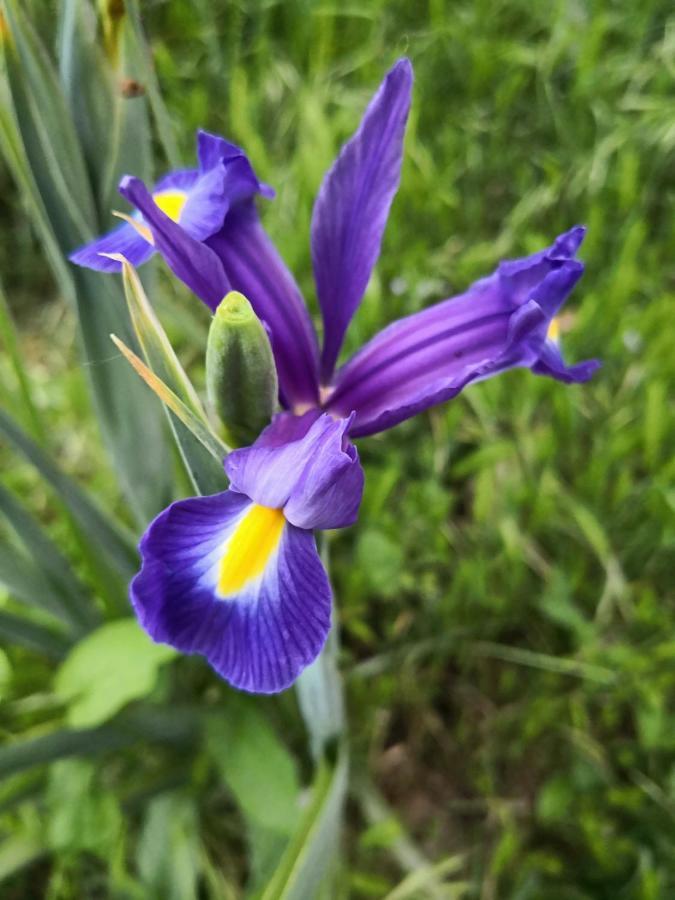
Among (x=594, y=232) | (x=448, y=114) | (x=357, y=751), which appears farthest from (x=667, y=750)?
(x=448, y=114)

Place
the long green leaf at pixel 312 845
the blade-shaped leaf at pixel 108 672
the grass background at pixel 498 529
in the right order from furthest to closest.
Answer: the grass background at pixel 498 529
the blade-shaped leaf at pixel 108 672
the long green leaf at pixel 312 845

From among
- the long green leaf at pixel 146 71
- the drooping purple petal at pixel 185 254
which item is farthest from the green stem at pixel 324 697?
the long green leaf at pixel 146 71

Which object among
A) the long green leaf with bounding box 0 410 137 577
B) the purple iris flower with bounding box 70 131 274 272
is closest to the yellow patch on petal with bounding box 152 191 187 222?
the purple iris flower with bounding box 70 131 274 272

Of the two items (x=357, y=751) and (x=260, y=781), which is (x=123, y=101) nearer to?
(x=260, y=781)

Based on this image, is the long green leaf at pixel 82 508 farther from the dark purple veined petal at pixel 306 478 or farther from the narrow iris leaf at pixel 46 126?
the dark purple veined petal at pixel 306 478

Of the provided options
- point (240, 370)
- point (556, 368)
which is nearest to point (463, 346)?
point (556, 368)

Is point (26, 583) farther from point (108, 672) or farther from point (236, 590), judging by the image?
point (236, 590)
